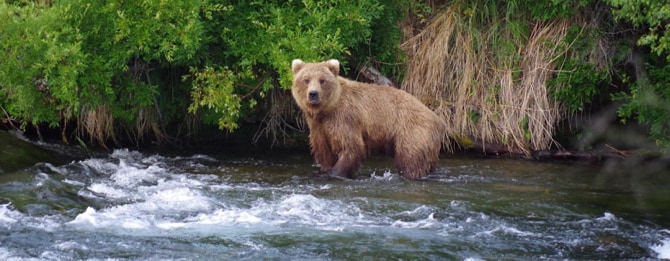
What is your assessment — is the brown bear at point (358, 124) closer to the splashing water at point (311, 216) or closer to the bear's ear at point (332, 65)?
the bear's ear at point (332, 65)

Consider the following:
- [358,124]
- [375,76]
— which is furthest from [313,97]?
[375,76]

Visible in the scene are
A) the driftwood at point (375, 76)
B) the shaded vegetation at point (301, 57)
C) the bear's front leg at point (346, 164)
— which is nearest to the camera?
the shaded vegetation at point (301, 57)

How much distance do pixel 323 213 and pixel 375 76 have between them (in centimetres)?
382

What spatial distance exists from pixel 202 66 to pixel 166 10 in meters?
1.51

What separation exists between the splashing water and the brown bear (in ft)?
0.88

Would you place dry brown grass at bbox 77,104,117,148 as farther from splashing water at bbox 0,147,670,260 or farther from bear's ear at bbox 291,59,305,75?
bear's ear at bbox 291,59,305,75

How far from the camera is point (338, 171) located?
949 cm

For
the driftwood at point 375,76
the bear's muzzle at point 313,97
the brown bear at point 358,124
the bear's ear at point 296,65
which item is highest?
the bear's ear at point 296,65

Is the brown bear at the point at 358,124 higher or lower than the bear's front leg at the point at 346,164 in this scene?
higher

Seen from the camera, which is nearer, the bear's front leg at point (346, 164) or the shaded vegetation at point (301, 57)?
the shaded vegetation at point (301, 57)

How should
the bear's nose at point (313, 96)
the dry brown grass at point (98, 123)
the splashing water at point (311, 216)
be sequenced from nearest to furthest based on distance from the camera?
the splashing water at point (311, 216) < the bear's nose at point (313, 96) < the dry brown grass at point (98, 123)

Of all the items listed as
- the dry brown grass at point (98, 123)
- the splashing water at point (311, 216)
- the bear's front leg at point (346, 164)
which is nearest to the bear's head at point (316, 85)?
the bear's front leg at point (346, 164)

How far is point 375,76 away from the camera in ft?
36.8

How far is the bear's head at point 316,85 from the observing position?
922cm
